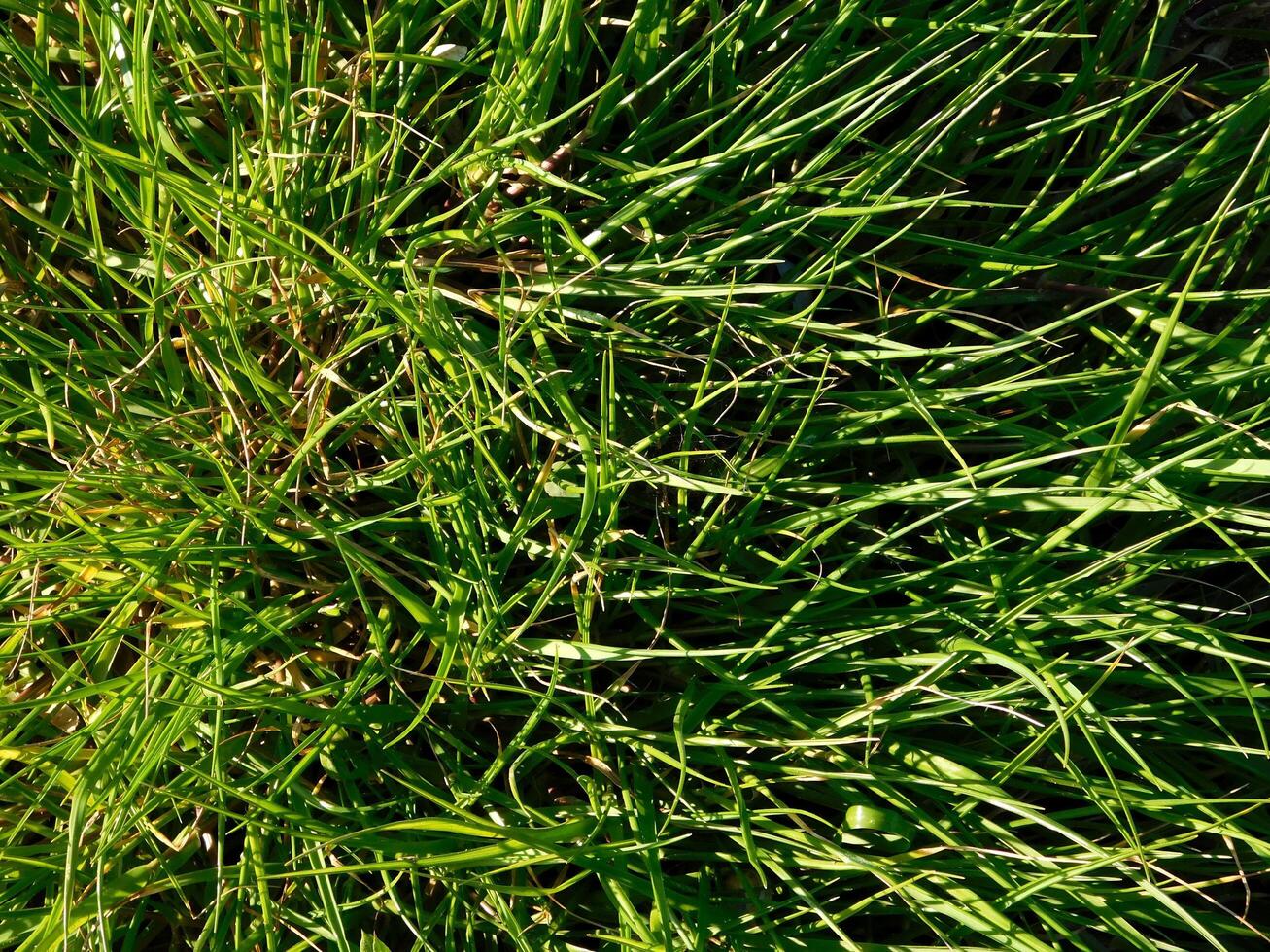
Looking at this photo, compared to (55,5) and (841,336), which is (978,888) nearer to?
(841,336)

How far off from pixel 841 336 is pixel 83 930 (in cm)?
94

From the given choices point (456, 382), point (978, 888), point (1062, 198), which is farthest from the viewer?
point (1062, 198)

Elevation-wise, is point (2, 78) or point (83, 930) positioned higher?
point (2, 78)

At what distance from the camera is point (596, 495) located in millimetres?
938

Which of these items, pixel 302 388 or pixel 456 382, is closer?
pixel 456 382

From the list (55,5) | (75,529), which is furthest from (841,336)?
(55,5)

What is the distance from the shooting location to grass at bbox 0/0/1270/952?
38.3 inches

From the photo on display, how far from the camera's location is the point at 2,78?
1052 millimetres

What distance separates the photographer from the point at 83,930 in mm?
1007

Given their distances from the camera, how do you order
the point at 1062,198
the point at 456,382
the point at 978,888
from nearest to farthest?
the point at 456,382 < the point at 978,888 < the point at 1062,198

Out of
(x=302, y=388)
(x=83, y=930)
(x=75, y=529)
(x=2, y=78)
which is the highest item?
(x=2, y=78)

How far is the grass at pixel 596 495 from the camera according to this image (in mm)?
972

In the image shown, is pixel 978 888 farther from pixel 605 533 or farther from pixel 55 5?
pixel 55 5

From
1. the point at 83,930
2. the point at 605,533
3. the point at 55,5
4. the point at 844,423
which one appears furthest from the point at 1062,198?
the point at 83,930
